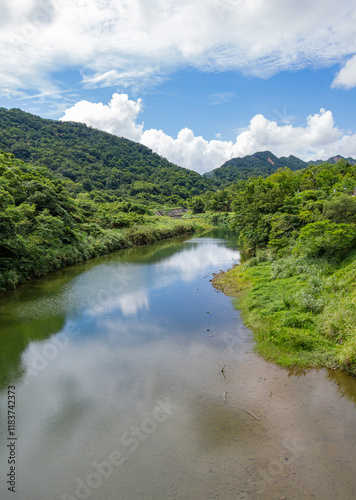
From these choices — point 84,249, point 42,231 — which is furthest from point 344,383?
point 84,249

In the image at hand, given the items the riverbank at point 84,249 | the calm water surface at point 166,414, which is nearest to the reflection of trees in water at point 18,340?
the calm water surface at point 166,414

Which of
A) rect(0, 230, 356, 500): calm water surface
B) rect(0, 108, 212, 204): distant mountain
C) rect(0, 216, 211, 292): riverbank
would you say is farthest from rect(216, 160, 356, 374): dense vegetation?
rect(0, 108, 212, 204): distant mountain

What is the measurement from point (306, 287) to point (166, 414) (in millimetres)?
10691

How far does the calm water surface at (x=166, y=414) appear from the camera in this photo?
7.23 meters

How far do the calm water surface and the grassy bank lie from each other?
2.27ft

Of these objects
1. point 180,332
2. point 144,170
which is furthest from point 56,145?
point 180,332

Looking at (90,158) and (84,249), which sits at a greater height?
(90,158)

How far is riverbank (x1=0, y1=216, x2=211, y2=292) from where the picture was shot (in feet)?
81.4

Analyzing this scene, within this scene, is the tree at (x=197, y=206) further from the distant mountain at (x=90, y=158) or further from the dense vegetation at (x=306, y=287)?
the dense vegetation at (x=306, y=287)

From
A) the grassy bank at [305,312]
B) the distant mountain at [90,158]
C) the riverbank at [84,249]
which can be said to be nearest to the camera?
the grassy bank at [305,312]

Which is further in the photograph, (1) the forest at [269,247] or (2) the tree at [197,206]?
(2) the tree at [197,206]

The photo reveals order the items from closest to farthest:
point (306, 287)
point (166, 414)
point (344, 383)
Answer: point (166, 414)
point (344, 383)
point (306, 287)

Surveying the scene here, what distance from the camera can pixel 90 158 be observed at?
125 metres

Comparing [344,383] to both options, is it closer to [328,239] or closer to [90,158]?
[328,239]
